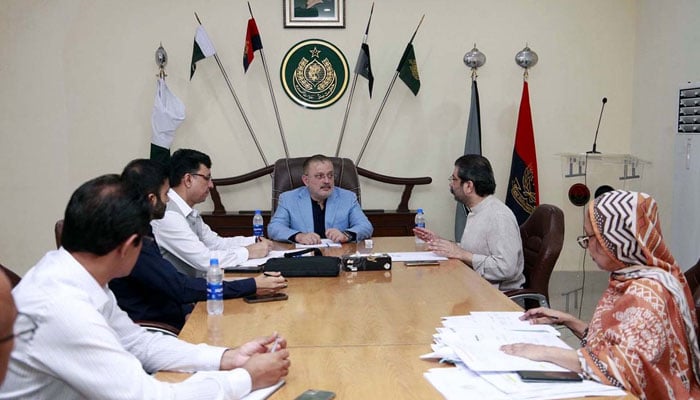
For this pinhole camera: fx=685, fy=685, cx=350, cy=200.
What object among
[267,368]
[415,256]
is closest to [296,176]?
[415,256]

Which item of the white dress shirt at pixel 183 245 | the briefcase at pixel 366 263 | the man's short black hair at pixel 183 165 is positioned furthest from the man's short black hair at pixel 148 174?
the briefcase at pixel 366 263

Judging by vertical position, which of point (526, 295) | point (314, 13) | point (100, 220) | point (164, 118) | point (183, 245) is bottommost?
point (526, 295)

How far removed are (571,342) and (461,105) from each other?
7.50 ft

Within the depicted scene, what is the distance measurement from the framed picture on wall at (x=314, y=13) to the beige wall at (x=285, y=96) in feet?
0.22

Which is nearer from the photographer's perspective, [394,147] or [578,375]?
[578,375]

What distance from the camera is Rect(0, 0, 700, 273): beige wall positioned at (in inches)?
217

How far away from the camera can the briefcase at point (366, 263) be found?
10.2ft

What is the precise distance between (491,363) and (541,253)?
1.63 m

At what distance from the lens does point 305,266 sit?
3.02m

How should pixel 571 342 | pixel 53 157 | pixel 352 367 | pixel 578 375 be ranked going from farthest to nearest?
pixel 53 157
pixel 571 342
pixel 352 367
pixel 578 375

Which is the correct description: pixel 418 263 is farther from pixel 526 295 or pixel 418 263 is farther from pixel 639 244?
pixel 639 244

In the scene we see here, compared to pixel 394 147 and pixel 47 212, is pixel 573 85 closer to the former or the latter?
pixel 394 147

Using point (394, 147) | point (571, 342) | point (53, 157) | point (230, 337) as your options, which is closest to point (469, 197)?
point (571, 342)

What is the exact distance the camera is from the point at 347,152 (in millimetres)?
5672
